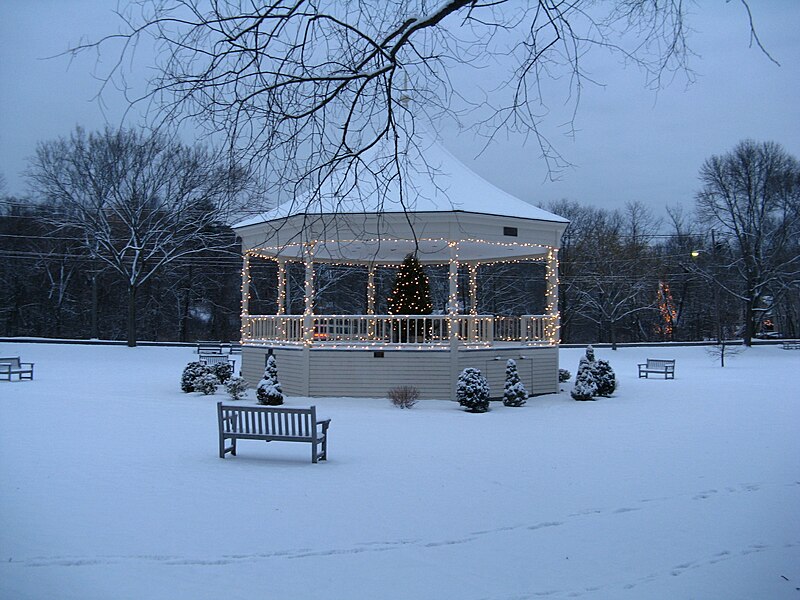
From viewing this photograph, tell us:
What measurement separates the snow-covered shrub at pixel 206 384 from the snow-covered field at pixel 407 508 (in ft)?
12.8

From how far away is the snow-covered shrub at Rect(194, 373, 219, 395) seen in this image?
1988 cm

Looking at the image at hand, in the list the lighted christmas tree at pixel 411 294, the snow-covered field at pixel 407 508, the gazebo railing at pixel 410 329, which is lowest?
the snow-covered field at pixel 407 508

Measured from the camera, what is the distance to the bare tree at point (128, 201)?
123 ft

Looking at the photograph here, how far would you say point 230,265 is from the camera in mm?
45812

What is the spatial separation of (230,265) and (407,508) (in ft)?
129

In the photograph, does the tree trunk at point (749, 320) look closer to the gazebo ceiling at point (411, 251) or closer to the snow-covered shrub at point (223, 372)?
the gazebo ceiling at point (411, 251)

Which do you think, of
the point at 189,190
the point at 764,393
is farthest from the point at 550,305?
the point at 189,190

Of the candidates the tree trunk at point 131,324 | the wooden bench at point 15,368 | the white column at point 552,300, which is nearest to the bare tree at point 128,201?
the tree trunk at point 131,324

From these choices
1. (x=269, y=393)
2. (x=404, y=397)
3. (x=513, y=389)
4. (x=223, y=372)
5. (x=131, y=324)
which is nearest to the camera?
(x=269, y=393)

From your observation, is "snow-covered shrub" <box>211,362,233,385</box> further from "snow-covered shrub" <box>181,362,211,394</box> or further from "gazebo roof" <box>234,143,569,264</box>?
"gazebo roof" <box>234,143,569,264</box>

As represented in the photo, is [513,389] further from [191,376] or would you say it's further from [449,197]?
[191,376]

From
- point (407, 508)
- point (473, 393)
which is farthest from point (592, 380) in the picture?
point (407, 508)

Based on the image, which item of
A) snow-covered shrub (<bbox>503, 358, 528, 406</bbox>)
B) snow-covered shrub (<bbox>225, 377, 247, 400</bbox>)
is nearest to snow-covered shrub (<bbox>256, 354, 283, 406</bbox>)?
snow-covered shrub (<bbox>225, 377, 247, 400</bbox>)

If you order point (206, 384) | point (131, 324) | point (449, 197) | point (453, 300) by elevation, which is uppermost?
point (449, 197)
